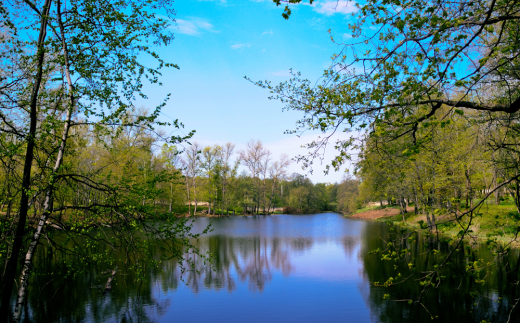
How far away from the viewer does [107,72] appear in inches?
239

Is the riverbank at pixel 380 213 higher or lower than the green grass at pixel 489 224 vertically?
lower

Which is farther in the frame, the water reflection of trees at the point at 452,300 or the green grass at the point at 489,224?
the water reflection of trees at the point at 452,300

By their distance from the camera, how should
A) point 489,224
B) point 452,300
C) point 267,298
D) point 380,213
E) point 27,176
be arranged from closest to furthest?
point 489,224, point 27,176, point 452,300, point 267,298, point 380,213

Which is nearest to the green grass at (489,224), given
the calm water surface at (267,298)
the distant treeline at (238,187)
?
the calm water surface at (267,298)

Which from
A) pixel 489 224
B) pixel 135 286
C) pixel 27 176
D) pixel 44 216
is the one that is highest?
pixel 27 176

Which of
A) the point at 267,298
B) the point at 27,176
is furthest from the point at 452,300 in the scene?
the point at 27,176

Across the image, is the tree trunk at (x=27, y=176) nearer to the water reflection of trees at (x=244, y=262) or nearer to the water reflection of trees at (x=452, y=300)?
the water reflection of trees at (x=244, y=262)

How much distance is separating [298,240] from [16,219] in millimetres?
17605

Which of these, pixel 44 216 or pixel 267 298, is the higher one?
pixel 44 216

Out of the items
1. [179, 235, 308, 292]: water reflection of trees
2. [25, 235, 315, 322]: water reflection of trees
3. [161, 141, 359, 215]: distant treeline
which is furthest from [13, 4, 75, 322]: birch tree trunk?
[161, 141, 359, 215]: distant treeline

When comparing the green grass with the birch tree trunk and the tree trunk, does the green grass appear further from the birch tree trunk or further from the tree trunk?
the tree trunk

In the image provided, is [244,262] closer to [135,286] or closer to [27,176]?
[135,286]

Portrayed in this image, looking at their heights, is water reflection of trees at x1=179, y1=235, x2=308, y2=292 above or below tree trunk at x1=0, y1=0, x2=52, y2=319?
below

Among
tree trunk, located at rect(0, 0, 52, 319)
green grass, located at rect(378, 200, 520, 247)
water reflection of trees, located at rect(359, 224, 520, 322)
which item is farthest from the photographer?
water reflection of trees, located at rect(359, 224, 520, 322)
